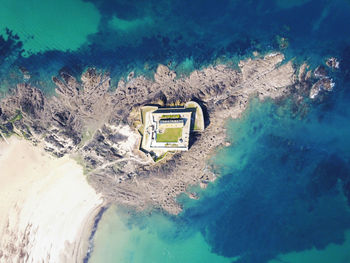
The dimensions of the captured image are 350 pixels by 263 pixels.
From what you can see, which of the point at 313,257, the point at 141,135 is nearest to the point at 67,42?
the point at 141,135

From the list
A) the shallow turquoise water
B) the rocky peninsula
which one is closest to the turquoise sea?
the shallow turquoise water

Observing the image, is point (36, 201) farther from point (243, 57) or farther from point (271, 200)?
point (243, 57)

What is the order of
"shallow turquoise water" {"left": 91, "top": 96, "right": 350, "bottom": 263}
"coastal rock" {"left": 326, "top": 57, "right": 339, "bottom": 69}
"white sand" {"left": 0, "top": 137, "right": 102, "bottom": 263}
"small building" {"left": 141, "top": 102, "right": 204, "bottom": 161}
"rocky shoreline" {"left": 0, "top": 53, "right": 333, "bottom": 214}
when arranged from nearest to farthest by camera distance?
"small building" {"left": 141, "top": 102, "right": 204, "bottom": 161} < "coastal rock" {"left": 326, "top": 57, "right": 339, "bottom": 69} < "rocky shoreline" {"left": 0, "top": 53, "right": 333, "bottom": 214} < "shallow turquoise water" {"left": 91, "top": 96, "right": 350, "bottom": 263} < "white sand" {"left": 0, "top": 137, "right": 102, "bottom": 263}

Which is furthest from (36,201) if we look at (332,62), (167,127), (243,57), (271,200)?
(332,62)

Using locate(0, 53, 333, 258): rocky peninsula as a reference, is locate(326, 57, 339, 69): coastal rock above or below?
above

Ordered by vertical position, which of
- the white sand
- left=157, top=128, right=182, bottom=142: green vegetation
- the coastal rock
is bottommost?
the white sand

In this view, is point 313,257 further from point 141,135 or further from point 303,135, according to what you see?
point 141,135

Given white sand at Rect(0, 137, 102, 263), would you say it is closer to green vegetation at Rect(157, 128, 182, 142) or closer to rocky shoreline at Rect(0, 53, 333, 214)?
rocky shoreline at Rect(0, 53, 333, 214)
